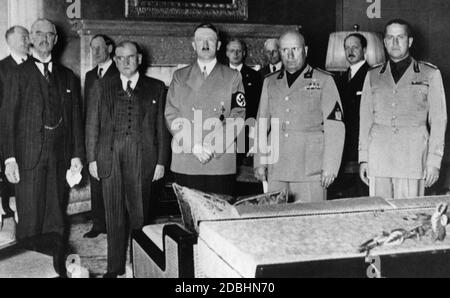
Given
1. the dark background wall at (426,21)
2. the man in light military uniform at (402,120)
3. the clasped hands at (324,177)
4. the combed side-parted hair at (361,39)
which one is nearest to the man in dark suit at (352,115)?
the combed side-parted hair at (361,39)

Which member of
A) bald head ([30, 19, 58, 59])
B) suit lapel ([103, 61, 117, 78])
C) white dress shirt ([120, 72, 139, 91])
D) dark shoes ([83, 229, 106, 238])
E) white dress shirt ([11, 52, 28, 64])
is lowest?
dark shoes ([83, 229, 106, 238])

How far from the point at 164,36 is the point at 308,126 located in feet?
9.54

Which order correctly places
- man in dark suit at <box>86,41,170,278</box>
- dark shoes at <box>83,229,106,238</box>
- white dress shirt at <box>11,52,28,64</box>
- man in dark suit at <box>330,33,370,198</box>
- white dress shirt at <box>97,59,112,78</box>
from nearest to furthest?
man in dark suit at <box>86,41,170,278</box> < white dress shirt at <box>11,52,28,64</box> < dark shoes at <box>83,229,106,238</box> < man in dark suit at <box>330,33,370,198</box> < white dress shirt at <box>97,59,112,78</box>

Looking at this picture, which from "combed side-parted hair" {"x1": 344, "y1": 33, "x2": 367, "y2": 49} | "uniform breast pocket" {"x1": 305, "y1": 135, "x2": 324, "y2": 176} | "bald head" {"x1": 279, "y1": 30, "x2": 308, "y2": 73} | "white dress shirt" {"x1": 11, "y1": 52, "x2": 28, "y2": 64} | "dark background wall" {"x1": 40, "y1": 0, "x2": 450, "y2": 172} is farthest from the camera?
"dark background wall" {"x1": 40, "y1": 0, "x2": 450, "y2": 172}

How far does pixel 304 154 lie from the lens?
3.23 m

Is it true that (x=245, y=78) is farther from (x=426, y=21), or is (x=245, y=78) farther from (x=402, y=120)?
(x=426, y=21)

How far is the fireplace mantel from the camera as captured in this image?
17.7 feet

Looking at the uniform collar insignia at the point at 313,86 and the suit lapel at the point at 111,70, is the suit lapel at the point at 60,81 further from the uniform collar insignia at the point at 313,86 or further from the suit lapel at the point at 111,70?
the uniform collar insignia at the point at 313,86

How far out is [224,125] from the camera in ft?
10.8

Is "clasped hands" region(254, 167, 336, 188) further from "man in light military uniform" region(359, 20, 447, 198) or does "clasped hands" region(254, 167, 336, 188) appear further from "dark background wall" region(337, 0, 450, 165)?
"dark background wall" region(337, 0, 450, 165)

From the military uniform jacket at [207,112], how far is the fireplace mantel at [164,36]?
2358mm

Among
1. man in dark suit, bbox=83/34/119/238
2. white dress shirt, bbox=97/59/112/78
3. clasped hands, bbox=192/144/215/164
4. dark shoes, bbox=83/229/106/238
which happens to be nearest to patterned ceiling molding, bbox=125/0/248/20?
man in dark suit, bbox=83/34/119/238

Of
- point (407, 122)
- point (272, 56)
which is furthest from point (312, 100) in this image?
A: point (272, 56)

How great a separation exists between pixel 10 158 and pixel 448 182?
4250 mm
